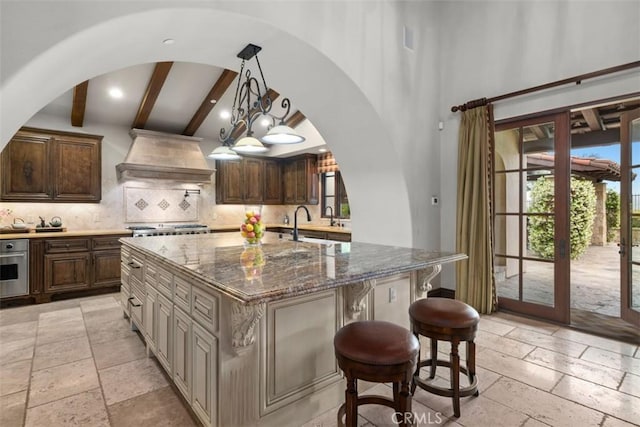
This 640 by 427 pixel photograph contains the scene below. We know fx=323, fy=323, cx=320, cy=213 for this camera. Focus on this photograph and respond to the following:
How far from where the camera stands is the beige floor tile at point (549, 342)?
9.47ft

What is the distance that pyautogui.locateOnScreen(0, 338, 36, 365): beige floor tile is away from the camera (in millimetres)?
2834

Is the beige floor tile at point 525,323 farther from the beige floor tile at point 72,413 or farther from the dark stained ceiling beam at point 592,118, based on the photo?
the beige floor tile at point 72,413

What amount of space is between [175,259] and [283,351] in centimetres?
94

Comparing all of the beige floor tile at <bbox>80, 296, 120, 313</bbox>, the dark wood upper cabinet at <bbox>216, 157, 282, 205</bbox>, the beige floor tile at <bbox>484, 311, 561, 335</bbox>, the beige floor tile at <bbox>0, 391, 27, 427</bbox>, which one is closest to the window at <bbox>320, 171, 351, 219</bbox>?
the dark wood upper cabinet at <bbox>216, 157, 282, 205</bbox>

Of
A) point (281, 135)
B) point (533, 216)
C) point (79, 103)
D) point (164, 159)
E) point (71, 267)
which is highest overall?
point (79, 103)

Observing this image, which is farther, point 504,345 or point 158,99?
point 158,99

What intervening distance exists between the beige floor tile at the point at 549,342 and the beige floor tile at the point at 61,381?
3.73 meters

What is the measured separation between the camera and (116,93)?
15.4ft

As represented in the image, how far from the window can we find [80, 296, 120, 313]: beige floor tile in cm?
406

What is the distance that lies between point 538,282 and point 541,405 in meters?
1.99

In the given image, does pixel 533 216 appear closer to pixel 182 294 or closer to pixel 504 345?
pixel 504 345

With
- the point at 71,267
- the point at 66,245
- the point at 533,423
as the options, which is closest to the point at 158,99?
the point at 66,245

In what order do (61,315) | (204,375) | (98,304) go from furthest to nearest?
(98,304)
(61,315)
(204,375)

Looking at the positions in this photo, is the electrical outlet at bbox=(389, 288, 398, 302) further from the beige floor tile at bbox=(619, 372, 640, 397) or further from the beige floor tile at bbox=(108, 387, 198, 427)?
the beige floor tile at bbox=(619, 372, 640, 397)
